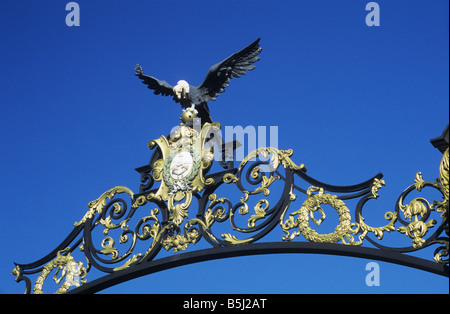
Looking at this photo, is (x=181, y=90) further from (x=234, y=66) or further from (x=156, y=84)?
(x=234, y=66)

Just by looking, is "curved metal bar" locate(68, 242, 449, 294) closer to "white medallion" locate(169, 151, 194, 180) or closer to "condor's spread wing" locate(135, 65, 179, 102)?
"white medallion" locate(169, 151, 194, 180)

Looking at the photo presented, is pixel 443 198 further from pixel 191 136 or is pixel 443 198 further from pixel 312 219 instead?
pixel 191 136

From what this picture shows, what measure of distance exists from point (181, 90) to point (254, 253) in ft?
7.36

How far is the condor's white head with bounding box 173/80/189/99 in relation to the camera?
30.9 feet

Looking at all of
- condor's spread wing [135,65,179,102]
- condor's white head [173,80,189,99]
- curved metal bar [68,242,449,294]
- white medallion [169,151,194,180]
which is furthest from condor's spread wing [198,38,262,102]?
curved metal bar [68,242,449,294]

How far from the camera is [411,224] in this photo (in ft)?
25.3

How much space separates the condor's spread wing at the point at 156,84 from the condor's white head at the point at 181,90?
0.15 m

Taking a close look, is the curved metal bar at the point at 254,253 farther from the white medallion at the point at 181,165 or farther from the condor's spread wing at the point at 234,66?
the condor's spread wing at the point at 234,66

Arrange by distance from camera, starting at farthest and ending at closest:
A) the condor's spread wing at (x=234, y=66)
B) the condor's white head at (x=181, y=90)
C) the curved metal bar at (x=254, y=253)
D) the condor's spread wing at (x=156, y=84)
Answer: the condor's spread wing at (x=156, y=84), the condor's white head at (x=181, y=90), the condor's spread wing at (x=234, y=66), the curved metal bar at (x=254, y=253)

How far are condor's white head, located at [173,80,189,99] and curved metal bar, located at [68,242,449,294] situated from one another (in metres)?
1.96

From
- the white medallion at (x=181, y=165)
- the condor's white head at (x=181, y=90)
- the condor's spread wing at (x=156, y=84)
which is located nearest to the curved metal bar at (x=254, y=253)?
the white medallion at (x=181, y=165)

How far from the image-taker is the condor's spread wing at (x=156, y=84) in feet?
31.5

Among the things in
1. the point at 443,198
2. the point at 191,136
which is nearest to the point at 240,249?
the point at 191,136
